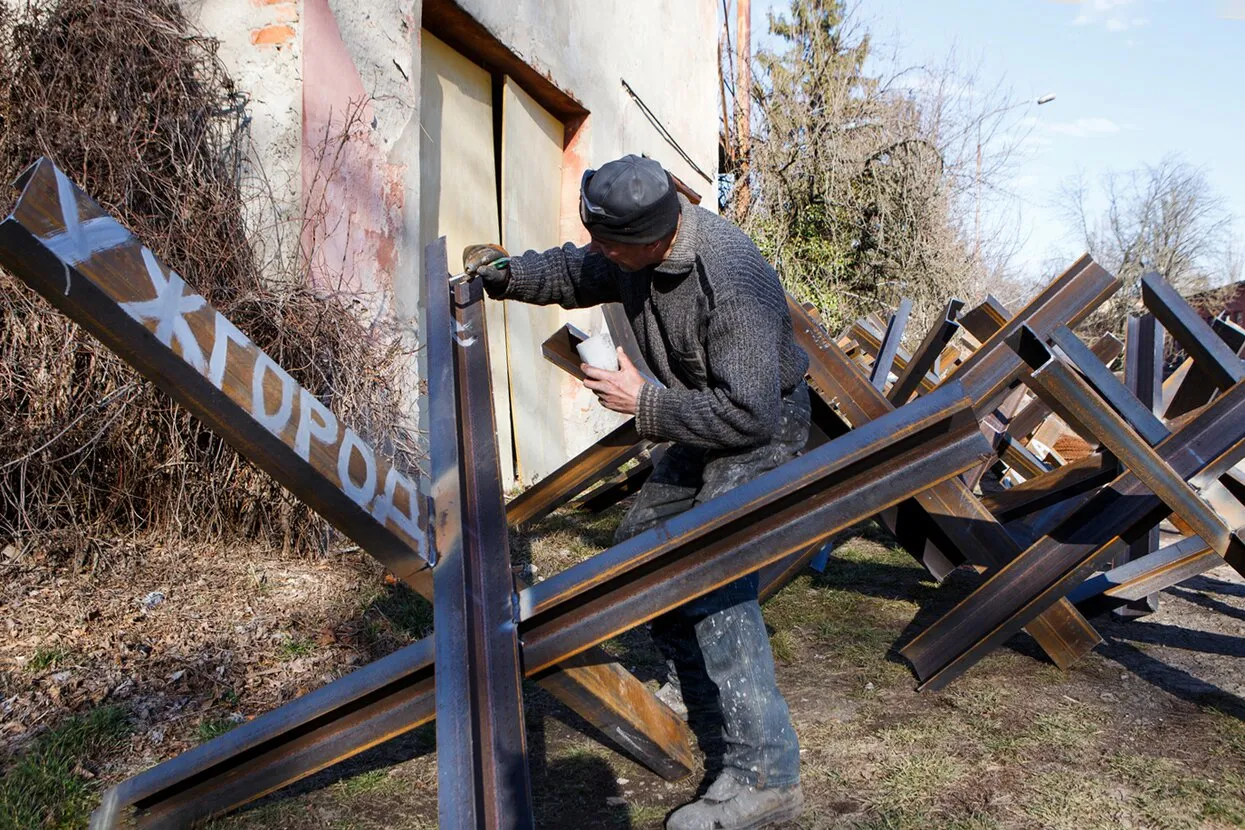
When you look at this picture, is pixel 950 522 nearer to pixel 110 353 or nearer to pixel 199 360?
pixel 199 360

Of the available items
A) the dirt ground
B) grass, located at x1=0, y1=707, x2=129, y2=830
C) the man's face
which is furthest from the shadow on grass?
grass, located at x1=0, y1=707, x2=129, y2=830

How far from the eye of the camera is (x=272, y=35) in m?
4.18

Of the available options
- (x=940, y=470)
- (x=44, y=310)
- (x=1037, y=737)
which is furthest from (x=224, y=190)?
(x=1037, y=737)

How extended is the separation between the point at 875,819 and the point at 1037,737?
2.30 feet

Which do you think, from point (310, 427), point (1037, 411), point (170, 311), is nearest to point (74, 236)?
point (170, 311)

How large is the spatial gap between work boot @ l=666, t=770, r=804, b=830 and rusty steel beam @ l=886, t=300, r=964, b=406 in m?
2.27

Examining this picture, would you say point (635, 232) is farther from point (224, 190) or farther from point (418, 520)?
A: point (224, 190)

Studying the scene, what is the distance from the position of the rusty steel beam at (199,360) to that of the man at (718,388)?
74 centimetres

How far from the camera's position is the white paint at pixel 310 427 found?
64.6 inches

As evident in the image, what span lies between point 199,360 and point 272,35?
10.6 feet

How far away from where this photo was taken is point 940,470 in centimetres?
185

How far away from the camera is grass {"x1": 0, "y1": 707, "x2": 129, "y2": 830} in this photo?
82.7 inches

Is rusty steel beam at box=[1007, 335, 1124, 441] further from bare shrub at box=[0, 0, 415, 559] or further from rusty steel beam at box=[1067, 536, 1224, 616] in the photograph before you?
bare shrub at box=[0, 0, 415, 559]

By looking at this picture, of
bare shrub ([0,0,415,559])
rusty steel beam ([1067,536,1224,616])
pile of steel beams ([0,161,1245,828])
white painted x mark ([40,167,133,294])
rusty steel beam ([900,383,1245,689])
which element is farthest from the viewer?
bare shrub ([0,0,415,559])
